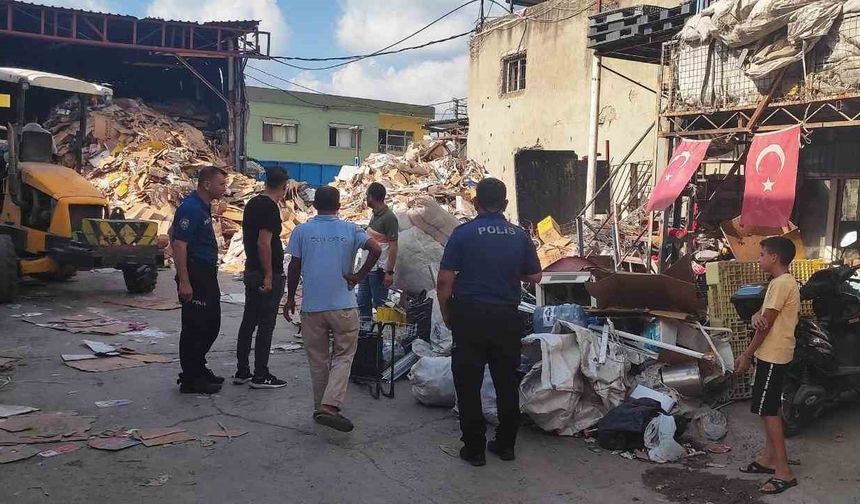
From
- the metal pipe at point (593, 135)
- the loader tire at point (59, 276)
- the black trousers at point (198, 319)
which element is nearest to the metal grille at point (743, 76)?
the metal pipe at point (593, 135)

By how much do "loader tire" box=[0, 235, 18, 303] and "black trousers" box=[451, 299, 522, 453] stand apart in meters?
6.91

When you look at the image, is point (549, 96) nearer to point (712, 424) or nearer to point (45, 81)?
point (45, 81)

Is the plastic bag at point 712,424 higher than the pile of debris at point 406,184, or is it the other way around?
the pile of debris at point 406,184

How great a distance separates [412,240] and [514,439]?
410cm

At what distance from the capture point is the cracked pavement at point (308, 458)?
398 cm

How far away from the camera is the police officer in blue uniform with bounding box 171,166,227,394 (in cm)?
563

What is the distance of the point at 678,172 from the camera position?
8.82 metres

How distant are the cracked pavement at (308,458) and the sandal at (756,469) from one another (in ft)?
0.36

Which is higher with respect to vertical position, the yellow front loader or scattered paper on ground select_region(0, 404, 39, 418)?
the yellow front loader

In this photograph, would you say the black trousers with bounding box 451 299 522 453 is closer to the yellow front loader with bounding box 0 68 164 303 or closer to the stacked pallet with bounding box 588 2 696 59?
the yellow front loader with bounding box 0 68 164 303

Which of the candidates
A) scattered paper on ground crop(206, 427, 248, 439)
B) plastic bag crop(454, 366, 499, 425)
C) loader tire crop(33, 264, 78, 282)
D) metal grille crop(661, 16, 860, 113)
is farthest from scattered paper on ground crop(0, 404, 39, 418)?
metal grille crop(661, 16, 860, 113)

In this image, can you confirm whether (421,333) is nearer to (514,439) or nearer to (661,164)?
(514,439)

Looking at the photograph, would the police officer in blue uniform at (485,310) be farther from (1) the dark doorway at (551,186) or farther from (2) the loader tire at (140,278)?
(1) the dark doorway at (551,186)

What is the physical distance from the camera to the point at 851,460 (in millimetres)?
4609
